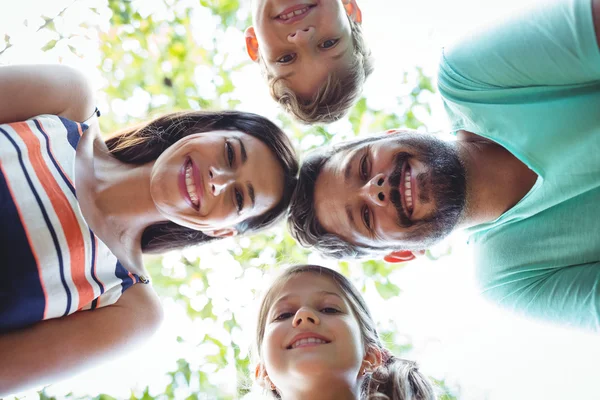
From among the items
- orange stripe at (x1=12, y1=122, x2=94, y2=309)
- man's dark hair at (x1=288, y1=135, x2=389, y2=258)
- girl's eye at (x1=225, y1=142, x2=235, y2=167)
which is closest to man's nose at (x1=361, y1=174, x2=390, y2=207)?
man's dark hair at (x1=288, y1=135, x2=389, y2=258)

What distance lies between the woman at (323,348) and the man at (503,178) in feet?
0.88

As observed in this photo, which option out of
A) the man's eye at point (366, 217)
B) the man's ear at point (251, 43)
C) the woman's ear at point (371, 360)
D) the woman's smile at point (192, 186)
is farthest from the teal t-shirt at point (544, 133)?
the man's ear at point (251, 43)

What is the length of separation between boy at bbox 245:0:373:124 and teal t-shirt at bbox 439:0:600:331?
27.2 inches

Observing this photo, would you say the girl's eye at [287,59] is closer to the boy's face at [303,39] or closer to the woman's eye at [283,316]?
the boy's face at [303,39]

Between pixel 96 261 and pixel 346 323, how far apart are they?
3.40ft

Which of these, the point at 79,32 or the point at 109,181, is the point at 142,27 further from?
the point at 109,181

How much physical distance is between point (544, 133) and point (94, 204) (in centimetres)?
177

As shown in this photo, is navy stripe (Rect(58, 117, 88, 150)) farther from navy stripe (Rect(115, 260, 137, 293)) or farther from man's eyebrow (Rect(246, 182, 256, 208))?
man's eyebrow (Rect(246, 182, 256, 208))

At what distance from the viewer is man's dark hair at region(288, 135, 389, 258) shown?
253cm

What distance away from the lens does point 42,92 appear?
85.2 inches

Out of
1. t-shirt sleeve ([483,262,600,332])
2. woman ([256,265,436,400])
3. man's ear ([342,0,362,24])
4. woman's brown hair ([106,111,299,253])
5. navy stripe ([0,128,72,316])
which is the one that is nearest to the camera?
navy stripe ([0,128,72,316])

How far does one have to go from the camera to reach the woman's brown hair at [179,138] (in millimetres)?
2428

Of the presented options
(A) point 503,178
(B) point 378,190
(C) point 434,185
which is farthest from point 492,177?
(B) point 378,190

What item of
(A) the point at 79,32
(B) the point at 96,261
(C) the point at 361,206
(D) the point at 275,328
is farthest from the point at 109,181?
(A) the point at 79,32
